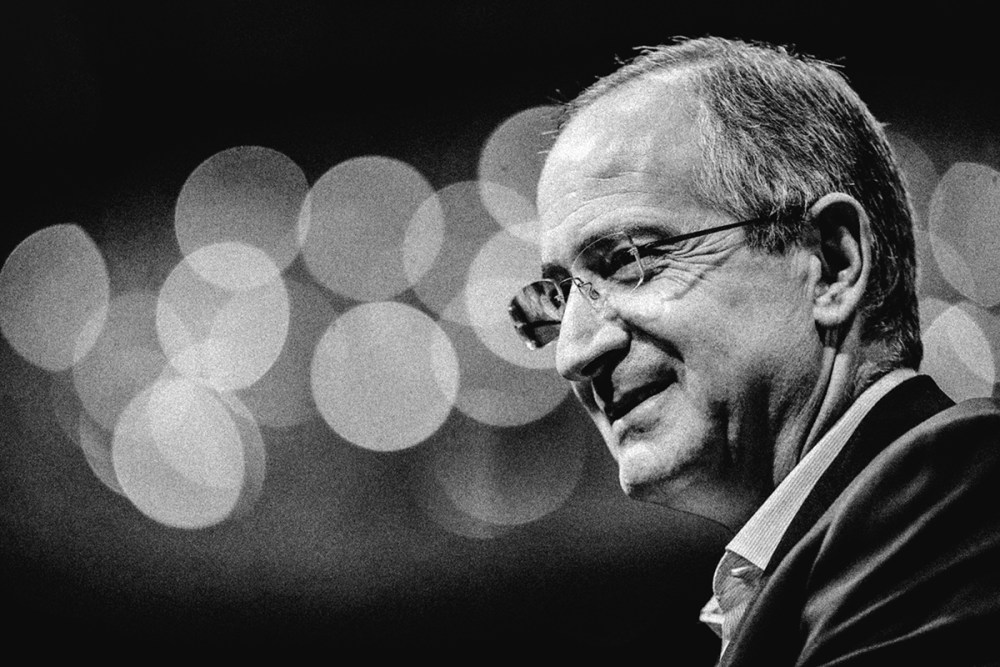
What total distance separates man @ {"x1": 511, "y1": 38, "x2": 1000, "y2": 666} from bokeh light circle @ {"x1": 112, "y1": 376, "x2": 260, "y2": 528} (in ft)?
13.6

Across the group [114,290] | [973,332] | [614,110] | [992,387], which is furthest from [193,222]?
[992,387]

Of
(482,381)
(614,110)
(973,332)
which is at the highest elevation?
(614,110)

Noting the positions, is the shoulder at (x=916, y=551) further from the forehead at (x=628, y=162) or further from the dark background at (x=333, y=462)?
the dark background at (x=333, y=462)

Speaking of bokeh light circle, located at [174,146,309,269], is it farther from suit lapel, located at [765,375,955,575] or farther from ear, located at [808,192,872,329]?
suit lapel, located at [765,375,955,575]

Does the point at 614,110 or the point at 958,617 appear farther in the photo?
the point at 614,110

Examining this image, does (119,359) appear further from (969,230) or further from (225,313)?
(969,230)

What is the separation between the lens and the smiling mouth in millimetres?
1114

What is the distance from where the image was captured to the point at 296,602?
4.21 meters

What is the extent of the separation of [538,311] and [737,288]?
0.46 m

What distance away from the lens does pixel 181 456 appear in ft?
22.4

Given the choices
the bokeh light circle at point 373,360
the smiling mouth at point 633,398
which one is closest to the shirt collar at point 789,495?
the smiling mouth at point 633,398

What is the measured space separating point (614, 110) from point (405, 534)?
12.4 feet

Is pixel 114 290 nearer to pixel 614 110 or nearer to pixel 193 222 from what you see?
pixel 193 222

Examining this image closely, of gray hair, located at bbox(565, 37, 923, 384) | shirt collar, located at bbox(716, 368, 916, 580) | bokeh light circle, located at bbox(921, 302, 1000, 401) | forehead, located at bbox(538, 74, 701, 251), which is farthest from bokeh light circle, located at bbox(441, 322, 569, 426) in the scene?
shirt collar, located at bbox(716, 368, 916, 580)
